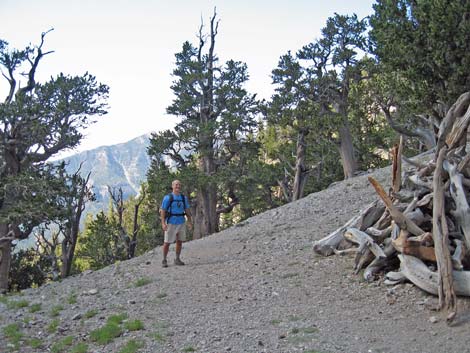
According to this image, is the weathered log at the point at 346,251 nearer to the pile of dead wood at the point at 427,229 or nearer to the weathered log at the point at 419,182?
the pile of dead wood at the point at 427,229

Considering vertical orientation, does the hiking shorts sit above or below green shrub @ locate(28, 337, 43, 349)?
above

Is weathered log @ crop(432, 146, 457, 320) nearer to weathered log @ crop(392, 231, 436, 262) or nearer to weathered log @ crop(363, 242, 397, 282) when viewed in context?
weathered log @ crop(392, 231, 436, 262)

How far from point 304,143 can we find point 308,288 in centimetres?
1806

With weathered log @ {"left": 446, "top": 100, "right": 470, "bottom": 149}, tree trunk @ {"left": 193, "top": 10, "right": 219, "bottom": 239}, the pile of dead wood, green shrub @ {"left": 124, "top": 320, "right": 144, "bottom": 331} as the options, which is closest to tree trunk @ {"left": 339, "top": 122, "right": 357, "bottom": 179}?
tree trunk @ {"left": 193, "top": 10, "right": 219, "bottom": 239}

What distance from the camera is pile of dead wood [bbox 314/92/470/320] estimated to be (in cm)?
814

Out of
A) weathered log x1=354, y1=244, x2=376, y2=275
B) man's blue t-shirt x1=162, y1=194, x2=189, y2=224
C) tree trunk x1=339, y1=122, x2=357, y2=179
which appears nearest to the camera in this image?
weathered log x1=354, y1=244, x2=376, y2=275

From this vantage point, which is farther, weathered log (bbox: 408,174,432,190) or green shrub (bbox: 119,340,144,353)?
weathered log (bbox: 408,174,432,190)

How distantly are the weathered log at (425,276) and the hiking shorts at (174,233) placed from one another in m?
5.56

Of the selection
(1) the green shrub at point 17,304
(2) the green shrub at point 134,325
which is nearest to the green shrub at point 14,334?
(1) the green shrub at point 17,304

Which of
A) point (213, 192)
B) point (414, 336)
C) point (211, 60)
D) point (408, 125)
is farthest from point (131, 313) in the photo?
point (211, 60)

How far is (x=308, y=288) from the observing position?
962cm

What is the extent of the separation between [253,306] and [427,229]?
12.6 feet

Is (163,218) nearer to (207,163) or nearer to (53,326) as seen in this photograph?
(53,326)

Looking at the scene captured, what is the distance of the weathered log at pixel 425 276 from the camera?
25.6 ft
